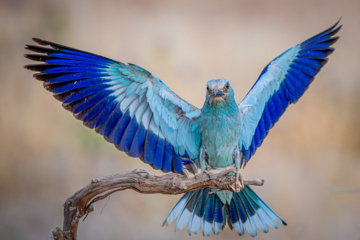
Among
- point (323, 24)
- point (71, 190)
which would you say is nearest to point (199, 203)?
point (71, 190)

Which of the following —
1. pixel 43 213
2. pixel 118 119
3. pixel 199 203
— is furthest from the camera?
pixel 43 213

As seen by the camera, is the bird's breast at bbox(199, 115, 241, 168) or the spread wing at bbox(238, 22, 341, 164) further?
the spread wing at bbox(238, 22, 341, 164)

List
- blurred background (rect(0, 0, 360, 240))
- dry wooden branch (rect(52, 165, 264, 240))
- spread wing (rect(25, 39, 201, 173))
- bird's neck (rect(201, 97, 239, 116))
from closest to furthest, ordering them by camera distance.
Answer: dry wooden branch (rect(52, 165, 264, 240))
spread wing (rect(25, 39, 201, 173))
bird's neck (rect(201, 97, 239, 116))
blurred background (rect(0, 0, 360, 240))

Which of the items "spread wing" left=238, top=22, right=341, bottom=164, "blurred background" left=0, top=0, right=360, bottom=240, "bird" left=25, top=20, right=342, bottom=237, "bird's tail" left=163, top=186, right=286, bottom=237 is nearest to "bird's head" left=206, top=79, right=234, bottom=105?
"bird" left=25, top=20, right=342, bottom=237

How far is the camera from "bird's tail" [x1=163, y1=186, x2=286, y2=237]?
308 cm

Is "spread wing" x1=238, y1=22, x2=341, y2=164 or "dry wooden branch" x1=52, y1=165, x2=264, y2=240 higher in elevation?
"spread wing" x1=238, y1=22, x2=341, y2=164

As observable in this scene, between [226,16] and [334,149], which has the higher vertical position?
[226,16]

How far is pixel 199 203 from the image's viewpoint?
3.12m

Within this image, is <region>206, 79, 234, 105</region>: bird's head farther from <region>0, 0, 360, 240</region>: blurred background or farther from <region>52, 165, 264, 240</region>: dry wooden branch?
<region>0, 0, 360, 240</region>: blurred background

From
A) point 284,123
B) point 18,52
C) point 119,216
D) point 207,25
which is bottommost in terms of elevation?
point 119,216

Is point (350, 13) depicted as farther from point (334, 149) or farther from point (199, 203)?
point (199, 203)

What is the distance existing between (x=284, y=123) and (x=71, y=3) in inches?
83.9

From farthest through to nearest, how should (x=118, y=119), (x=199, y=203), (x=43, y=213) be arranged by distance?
(x=43, y=213)
(x=199, y=203)
(x=118, y=119)

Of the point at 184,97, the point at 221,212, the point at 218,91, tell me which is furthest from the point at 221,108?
the point at 184,97
